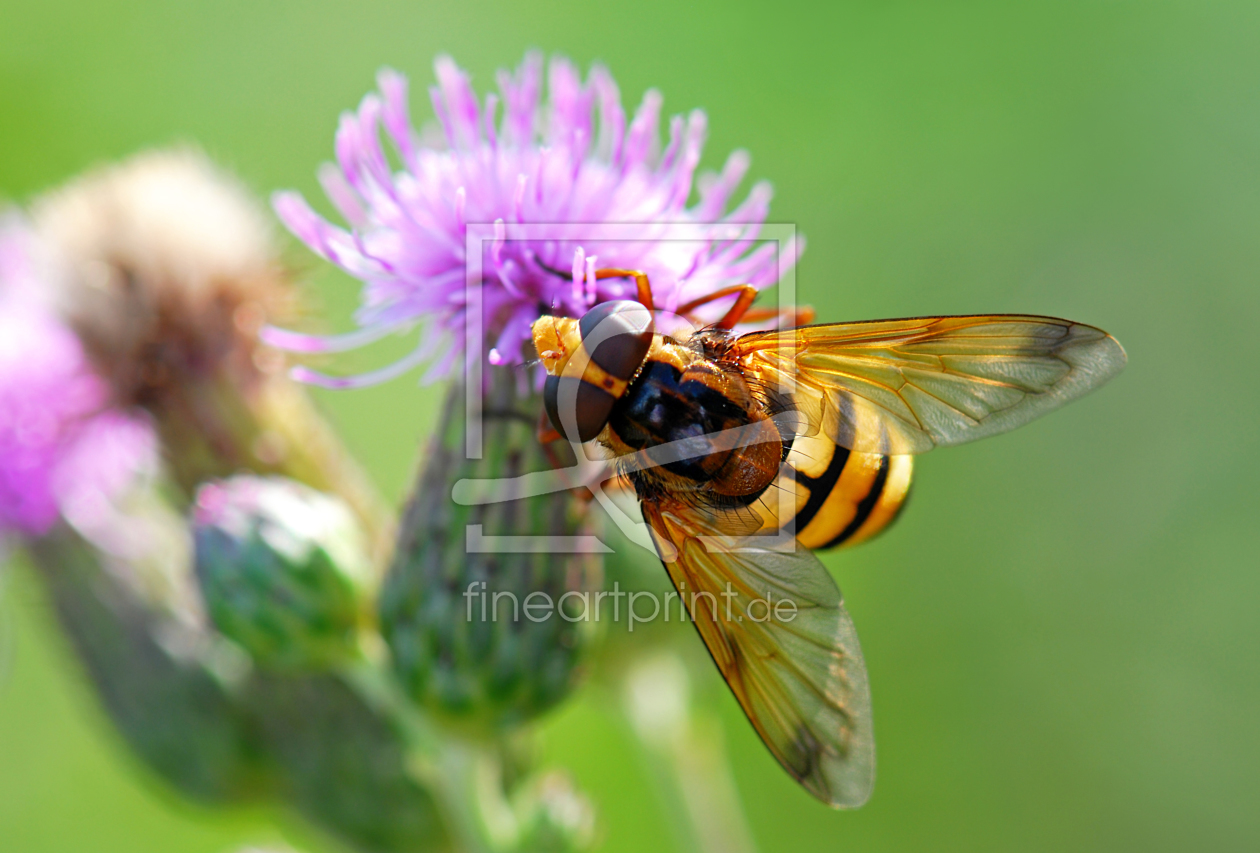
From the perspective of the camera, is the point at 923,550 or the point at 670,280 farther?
the point at 923,550

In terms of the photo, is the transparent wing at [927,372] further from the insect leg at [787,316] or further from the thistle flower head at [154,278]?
the thistle flower head at [154,278]

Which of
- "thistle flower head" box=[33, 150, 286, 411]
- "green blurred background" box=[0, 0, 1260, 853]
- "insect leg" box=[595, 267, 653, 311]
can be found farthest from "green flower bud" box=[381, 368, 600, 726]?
"green blurred background" box=[0, 0, 1260, 853]

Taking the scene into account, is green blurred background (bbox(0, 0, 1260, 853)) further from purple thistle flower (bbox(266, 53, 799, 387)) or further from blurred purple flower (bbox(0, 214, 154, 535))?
purple thistle flower (bbox(266, 53, 799, 387))

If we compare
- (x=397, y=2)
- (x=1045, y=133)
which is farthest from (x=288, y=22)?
(x=1045, y=133)

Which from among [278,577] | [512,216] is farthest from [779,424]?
[278,577]

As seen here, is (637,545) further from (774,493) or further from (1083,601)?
(1083,601)

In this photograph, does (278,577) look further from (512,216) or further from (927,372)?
(927,372)

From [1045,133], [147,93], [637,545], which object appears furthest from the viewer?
[147,93]
